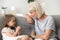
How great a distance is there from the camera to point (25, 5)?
2.29 metres

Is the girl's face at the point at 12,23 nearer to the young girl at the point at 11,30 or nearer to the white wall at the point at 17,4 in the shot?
the young girl at the point at 11,30

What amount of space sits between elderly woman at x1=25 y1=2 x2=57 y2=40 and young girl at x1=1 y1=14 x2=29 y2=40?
184 mm

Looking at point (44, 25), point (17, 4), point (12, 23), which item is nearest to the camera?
point (44, 25)

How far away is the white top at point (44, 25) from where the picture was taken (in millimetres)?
1698

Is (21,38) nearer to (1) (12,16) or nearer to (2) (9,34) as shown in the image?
(2) (9,34)

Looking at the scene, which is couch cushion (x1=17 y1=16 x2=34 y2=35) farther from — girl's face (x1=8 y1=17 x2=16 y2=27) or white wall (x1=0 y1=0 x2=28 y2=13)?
white wall (x1=0 y1=0 x2=28 y2=13)

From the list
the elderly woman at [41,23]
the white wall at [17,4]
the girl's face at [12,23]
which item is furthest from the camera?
the white wall at [17,4]

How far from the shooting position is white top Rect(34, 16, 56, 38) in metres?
1.70

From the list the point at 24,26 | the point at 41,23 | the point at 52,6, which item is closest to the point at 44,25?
the point at 41,23

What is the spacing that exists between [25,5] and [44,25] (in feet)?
2.20

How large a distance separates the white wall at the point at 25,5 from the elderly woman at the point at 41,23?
52cm

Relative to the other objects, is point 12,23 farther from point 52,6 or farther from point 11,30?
point 52,6

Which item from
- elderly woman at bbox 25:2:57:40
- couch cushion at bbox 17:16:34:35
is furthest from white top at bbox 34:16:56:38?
couch cushion at bbox 17:16:34:35

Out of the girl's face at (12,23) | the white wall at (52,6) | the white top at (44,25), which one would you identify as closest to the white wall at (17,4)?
the white wall at (52,6)
